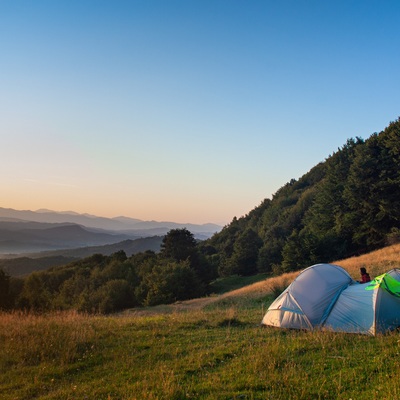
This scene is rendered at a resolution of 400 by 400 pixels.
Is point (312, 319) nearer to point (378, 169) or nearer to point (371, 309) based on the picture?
point (371, 309)

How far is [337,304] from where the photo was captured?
11039 millimetres

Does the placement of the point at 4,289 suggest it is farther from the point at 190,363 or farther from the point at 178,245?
the point at 190,363

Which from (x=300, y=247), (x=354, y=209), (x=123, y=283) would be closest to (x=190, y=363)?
(x=300, y=247)

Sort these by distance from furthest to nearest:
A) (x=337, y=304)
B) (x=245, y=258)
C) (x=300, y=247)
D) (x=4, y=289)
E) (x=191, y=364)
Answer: (x=245, y=258) < (x=4, y=289) < (x=300, y=247) < (x=337, y=304) < (x=191, y=364)

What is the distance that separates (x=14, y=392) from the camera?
21.4 feet

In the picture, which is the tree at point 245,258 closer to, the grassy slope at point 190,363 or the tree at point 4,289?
the tree at point 4,289

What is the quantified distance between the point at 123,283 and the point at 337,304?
41.4m

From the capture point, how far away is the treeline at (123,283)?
44.5m

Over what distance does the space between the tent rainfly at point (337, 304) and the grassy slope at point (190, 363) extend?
68 centimetres

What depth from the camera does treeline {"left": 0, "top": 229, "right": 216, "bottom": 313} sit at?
44500 millimetres

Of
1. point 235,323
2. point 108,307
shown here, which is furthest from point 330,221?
point 235,323

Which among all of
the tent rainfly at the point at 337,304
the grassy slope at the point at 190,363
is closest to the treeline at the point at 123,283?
the grassy slope at the point at 190,363

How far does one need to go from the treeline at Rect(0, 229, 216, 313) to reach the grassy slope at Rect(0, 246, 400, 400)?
92.4 ft

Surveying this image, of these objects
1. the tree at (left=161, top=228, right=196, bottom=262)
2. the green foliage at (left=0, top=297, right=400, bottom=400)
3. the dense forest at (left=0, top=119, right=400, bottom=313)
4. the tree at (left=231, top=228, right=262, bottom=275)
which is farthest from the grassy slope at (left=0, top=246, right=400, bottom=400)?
the tree at (left=231, top=228, right=262, bottom=275)
